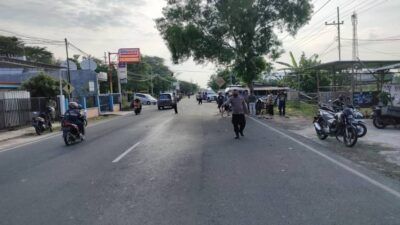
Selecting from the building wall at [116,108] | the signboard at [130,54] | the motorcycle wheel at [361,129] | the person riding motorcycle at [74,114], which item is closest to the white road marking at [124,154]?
the person riding motorcycle at [74,114]

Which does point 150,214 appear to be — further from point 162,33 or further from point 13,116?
point 162,33

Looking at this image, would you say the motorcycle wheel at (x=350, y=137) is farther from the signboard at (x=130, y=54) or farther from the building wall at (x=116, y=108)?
the signboard at (x=130, y=54)

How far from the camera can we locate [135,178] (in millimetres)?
A: 8547

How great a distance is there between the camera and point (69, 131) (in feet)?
50.7

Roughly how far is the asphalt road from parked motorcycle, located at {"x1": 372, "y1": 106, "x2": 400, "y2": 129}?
22.1ft

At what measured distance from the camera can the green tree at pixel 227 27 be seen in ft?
109

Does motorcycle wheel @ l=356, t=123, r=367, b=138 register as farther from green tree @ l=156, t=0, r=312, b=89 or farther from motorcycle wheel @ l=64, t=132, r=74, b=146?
green tree @ l=156, t=0, r=312, b=89

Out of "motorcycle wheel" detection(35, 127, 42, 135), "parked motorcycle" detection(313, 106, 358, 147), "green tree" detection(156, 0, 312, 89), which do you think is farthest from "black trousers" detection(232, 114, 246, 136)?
"green tree" detection(156, 0, 312, 89)

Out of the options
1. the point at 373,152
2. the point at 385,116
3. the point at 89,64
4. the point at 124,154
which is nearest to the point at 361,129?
the point at 373,152

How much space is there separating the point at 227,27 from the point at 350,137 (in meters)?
23.0

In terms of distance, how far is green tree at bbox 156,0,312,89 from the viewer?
33.3 meters

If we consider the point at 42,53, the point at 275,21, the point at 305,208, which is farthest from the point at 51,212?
the point at 42,53

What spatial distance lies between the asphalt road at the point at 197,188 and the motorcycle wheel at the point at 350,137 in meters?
0.71

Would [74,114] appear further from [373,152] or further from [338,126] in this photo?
[373,152]
